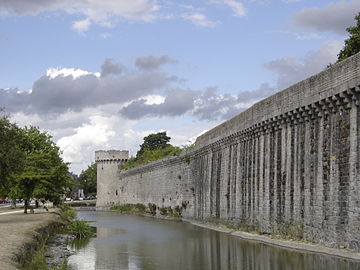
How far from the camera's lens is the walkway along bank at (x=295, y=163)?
19453 millimetres

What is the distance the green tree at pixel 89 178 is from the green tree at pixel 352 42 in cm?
9365

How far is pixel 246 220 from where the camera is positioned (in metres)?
30.0

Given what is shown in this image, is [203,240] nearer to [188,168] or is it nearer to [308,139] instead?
[308,139]

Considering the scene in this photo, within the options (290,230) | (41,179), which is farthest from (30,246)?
(41,179)

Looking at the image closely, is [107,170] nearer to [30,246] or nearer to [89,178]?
[89,178]

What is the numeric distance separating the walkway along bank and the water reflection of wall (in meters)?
1.82

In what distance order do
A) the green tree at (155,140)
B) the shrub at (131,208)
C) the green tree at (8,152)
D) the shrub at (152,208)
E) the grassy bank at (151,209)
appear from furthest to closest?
the green tree at (155,140)
the shrub at (131,208)
the shrub at (152,208)
the grassy bank at (151,209)
the green tree at (8,152)

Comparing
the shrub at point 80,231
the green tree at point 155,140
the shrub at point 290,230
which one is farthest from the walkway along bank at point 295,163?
the green tree at point 155,140

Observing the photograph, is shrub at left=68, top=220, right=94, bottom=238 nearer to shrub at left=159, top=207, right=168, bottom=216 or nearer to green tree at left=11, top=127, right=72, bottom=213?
green tree at left=11, top=127, right=72, bottom=213

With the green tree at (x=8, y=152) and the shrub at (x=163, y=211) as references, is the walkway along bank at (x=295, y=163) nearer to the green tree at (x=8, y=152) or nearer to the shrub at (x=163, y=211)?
the shrub at (x=163, y=211)

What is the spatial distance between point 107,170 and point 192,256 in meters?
59.2

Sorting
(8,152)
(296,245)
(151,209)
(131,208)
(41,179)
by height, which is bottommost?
(131,208)

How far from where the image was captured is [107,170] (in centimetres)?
7912

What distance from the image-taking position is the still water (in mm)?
17719
